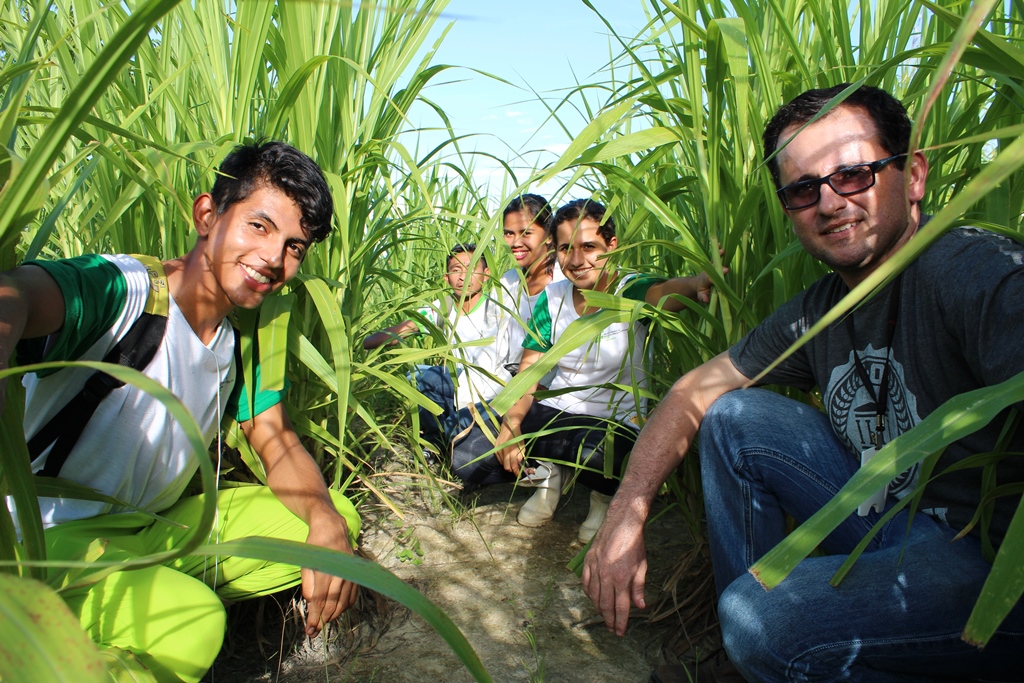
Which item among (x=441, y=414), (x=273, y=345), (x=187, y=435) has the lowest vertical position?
(x=441, y=414)

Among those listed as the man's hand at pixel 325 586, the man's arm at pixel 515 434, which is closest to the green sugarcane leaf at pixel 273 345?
the man's hand at pixel 325 586

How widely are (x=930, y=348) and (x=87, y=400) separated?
1.37m

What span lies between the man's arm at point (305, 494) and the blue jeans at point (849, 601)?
70 cm

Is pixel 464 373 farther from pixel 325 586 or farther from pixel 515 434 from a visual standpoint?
pixel 325 586

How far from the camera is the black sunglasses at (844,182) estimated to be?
41.9 inches

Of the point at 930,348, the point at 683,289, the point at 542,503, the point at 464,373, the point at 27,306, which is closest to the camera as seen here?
the point at 27,306

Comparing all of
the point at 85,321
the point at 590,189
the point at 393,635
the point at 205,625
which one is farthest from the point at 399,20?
the point at 393,635

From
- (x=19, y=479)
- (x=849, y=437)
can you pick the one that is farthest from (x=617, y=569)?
(x=19, y=479)

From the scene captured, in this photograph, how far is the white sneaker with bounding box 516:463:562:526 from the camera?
2.16 m

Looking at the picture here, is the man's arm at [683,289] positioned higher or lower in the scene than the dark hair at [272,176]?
lower

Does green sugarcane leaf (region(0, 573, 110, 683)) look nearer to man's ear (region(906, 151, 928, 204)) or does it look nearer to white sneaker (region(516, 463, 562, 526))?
man's ear (region(906, 151, 928, 204))

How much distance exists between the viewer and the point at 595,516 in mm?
2057

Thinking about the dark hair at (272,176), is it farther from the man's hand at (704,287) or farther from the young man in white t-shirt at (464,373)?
the young man in white t-shirt at (464,373)

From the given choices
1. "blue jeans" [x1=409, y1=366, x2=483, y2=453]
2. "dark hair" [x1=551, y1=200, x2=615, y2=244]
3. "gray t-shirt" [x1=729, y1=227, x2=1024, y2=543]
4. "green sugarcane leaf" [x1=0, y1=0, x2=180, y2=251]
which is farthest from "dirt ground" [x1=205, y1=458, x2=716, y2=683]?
"green sugarcane leaf" [x1=0, y1=0, x2=180, y2=251]
